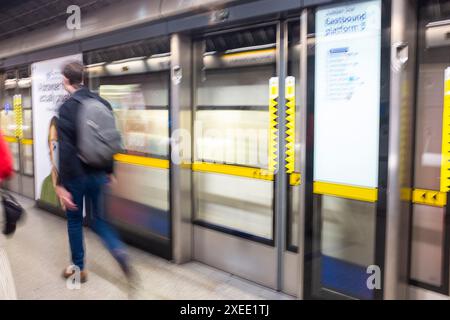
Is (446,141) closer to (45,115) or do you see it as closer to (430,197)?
(430,197)

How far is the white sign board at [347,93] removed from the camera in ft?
8.34

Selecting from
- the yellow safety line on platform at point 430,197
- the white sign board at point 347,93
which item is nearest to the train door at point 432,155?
the yellow safety line on platform at point 430,197

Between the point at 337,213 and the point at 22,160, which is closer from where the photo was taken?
the point at 337,213

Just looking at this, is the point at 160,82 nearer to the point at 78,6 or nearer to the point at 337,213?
the point at 78,6

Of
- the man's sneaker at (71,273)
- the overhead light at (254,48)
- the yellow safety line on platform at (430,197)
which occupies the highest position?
the overhead light at (254,48)

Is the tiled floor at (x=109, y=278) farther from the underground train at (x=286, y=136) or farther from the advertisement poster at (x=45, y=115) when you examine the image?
the advertisement poster at (x=45, y=115)

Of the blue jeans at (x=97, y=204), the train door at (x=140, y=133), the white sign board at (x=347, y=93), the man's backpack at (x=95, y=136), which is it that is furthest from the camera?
the train door at (x=140, y=133)

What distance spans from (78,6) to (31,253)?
271cm

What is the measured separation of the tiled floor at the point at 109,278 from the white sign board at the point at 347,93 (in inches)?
45.3

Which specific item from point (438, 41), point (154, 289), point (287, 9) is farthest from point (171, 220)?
point (438, 41)

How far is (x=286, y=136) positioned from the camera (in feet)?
10.3

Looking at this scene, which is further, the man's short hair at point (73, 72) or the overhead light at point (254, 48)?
the overhead light at point (254, 48)

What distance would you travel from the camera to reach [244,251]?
3.51 meters

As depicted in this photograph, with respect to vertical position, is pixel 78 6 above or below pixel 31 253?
above
